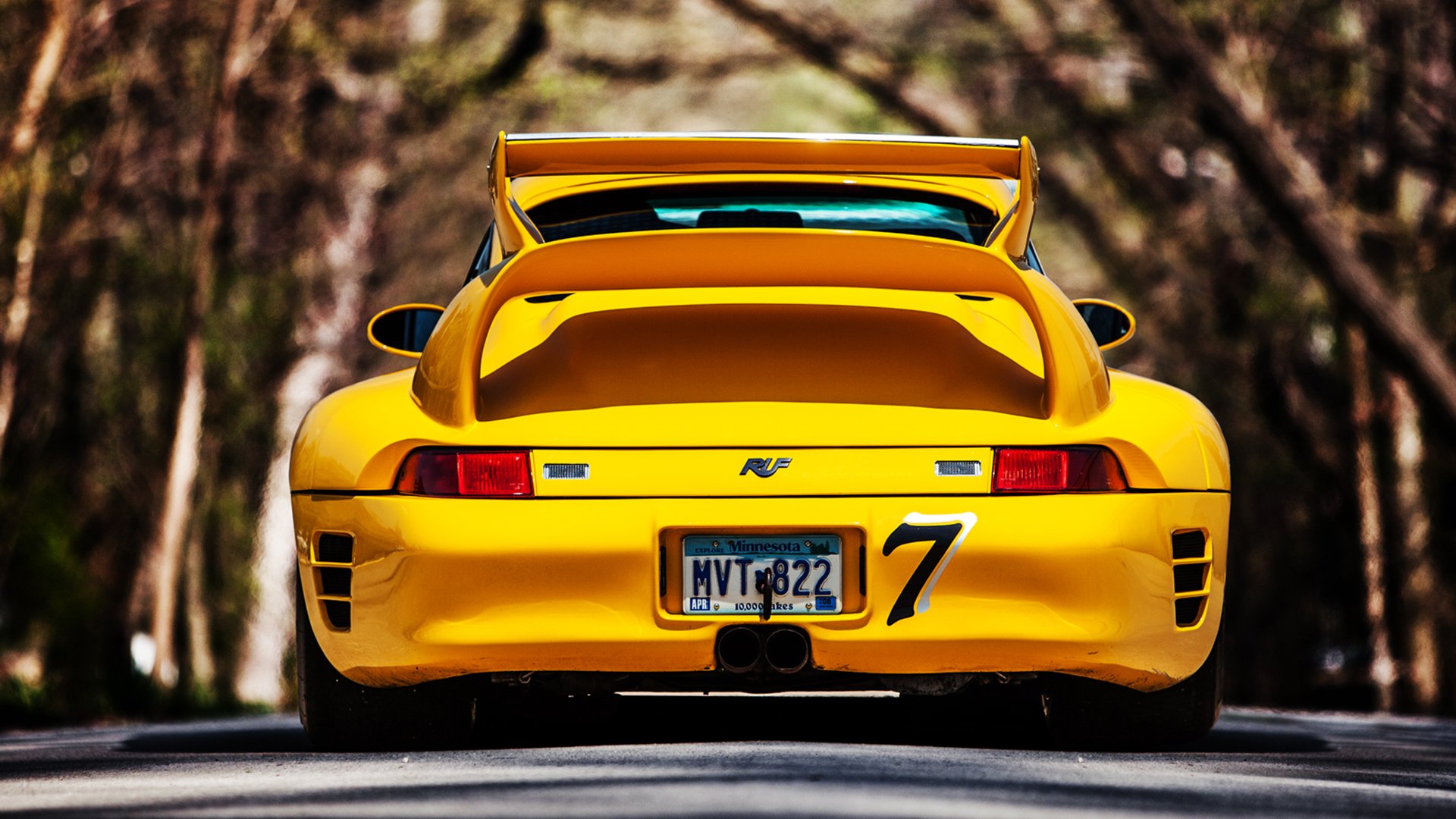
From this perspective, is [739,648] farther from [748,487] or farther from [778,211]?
→ [778,211]

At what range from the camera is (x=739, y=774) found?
4090 mm

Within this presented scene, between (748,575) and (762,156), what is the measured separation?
1.36 m

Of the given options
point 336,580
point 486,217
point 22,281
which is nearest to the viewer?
point 336,580

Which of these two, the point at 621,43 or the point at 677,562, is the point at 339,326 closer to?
the point at 621,43

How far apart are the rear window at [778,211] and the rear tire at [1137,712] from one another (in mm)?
1310

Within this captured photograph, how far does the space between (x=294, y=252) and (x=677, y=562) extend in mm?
16451

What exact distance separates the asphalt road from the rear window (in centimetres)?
146

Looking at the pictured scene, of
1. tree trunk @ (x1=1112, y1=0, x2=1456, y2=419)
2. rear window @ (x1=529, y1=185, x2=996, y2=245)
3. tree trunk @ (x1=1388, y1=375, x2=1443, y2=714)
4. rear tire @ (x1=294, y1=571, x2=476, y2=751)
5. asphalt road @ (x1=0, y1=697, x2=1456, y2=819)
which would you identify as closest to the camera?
asphalt road @ (x1=0, y1=697, x2=1456, y2=819)

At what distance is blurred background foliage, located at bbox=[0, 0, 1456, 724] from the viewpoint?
16297mm

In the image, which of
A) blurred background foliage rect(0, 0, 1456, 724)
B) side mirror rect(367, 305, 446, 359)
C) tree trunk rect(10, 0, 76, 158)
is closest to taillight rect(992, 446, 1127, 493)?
side mirror rect(367, 305, 446, 359)

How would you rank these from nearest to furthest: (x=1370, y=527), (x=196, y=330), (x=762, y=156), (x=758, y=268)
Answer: (x=758, y=268) → (x=762, y=156) → (x=196, y=330) → (x=1370, y=527)

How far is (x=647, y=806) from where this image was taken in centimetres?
362

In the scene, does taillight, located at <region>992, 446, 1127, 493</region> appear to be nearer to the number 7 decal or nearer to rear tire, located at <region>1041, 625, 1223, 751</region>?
the number 7 decal

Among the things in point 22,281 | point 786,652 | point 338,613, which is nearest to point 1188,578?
point 786,652
